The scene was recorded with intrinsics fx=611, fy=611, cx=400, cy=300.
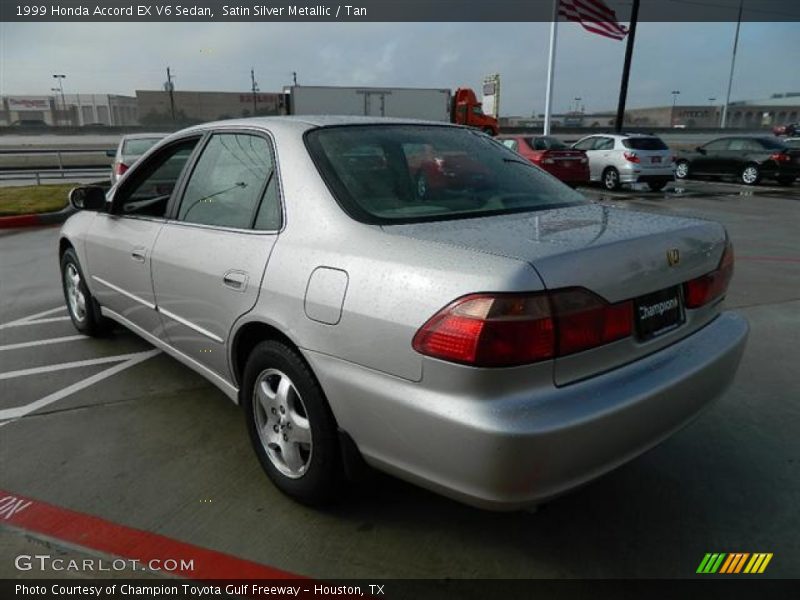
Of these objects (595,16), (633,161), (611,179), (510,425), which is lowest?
(611,179)

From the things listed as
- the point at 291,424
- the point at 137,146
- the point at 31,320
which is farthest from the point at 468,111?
the point at 291,424

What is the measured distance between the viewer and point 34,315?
546 centimetres

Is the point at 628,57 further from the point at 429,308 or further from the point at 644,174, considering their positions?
the point at 429,308

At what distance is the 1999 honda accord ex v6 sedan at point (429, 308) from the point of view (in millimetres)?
1856

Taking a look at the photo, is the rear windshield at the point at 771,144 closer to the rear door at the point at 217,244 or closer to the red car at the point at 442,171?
the red car at the point at 442,171

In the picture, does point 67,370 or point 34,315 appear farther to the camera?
point 34,315

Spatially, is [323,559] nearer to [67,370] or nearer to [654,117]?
[67,370]

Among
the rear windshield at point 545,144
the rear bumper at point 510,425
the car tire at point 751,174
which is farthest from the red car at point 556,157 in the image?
the rear bumper at point 510,425

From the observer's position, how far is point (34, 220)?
1080 centimetres

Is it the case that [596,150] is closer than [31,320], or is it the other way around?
[31,320]

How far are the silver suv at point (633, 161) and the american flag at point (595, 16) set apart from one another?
571 cm

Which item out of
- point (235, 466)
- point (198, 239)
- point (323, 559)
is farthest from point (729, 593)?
point (198, 239)

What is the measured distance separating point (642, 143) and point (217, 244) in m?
15.1

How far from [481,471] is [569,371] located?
0.42 metres
